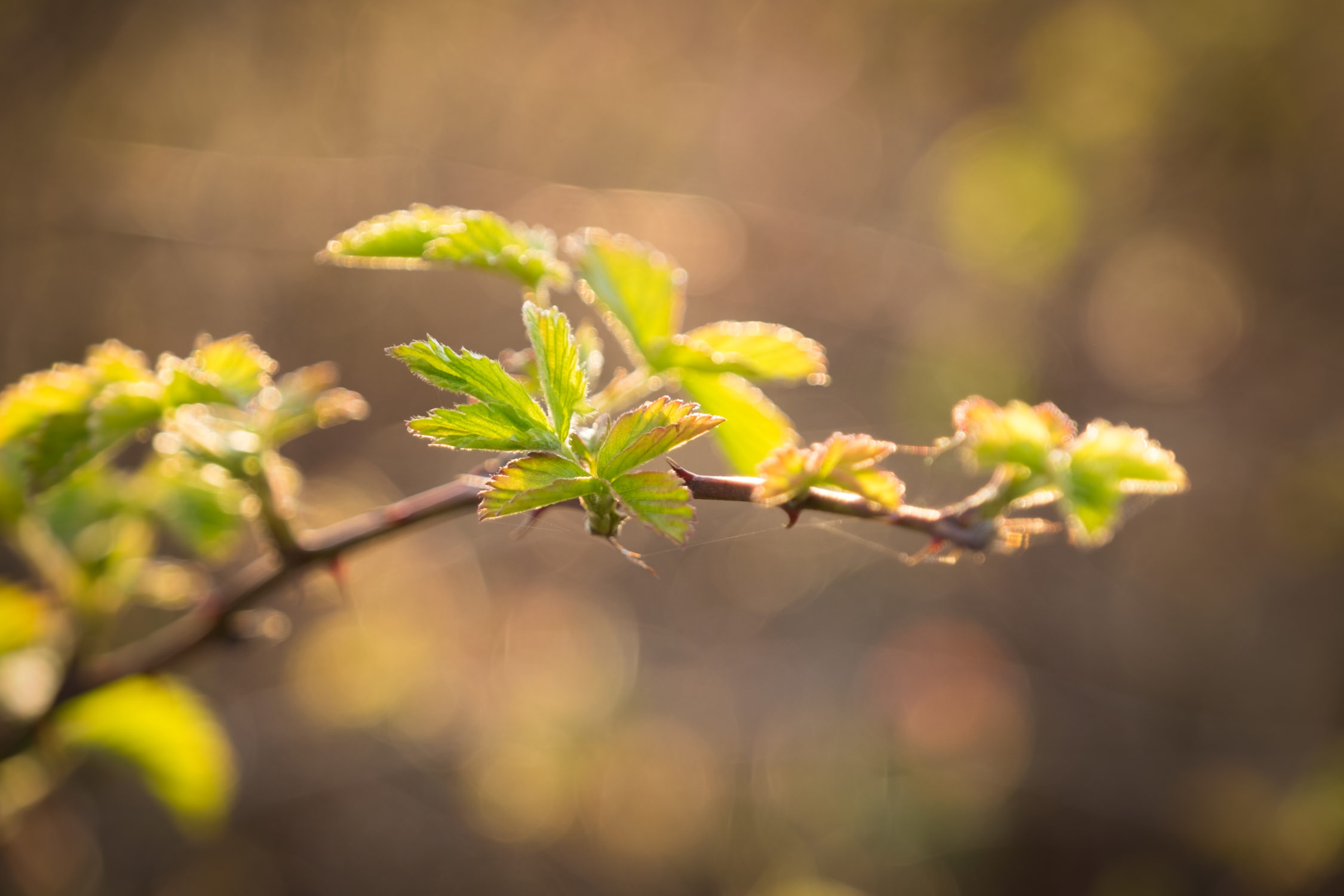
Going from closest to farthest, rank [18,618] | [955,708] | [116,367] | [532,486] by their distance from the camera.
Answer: [532,486]
[116,367]
[18,618]
[955,708]

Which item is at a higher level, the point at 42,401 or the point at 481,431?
the point at 481,431

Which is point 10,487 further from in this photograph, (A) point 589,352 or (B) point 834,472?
(B) point 834,472

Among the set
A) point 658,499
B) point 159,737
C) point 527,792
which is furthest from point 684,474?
point 527,792

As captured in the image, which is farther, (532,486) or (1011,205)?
(1011,205)

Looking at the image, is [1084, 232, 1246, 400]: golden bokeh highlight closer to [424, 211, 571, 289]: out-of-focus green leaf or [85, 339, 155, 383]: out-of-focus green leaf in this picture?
[424, 211, 571, 289]: out-of-focus green leaf

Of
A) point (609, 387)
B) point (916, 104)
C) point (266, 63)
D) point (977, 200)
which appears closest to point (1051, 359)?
point (977, 200)

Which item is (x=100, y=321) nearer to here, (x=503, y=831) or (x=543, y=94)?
(x=543, y=94)
